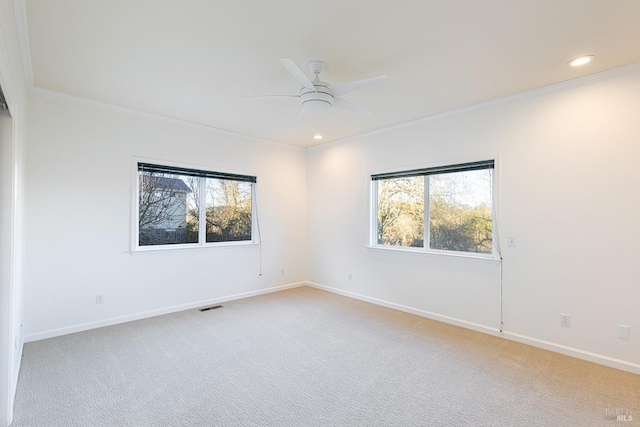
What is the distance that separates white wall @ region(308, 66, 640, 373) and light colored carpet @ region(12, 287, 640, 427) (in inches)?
14.1

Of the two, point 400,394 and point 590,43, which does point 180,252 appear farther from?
point 590,43

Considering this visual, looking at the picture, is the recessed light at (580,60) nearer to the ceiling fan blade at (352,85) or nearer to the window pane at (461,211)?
the window pane at (461,211)

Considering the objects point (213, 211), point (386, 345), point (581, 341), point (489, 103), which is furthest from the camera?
point (213, 211)

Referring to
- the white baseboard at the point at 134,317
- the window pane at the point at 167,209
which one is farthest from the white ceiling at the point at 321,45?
the white baseboard at the point at 134,317

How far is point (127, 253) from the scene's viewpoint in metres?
3.85

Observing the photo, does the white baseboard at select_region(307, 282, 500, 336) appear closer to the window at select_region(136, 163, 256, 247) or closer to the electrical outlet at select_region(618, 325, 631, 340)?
the electrical outlet at select_region(618, 325, 631, 340)

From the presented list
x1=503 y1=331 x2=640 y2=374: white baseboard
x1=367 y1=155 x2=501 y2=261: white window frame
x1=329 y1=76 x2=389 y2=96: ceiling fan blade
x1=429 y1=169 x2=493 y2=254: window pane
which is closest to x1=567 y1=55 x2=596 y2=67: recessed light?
x1=367 y1=155 x2=501 y2=261: white window frame

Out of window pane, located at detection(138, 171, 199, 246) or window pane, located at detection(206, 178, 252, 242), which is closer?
window pane, located at detection(138, 171, 199, 246)

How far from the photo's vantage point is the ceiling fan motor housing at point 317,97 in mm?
2527

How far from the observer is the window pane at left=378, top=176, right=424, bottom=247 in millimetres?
4336

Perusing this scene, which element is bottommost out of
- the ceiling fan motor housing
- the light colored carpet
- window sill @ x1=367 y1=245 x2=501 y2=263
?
the light colored carpet

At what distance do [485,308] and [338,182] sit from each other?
9.49ft

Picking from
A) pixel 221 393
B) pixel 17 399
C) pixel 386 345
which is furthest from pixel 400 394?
pixel 17 399

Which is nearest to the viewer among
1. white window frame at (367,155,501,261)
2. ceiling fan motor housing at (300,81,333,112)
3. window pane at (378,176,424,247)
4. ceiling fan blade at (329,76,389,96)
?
ceiling fan blade at (329,76,389,96)
